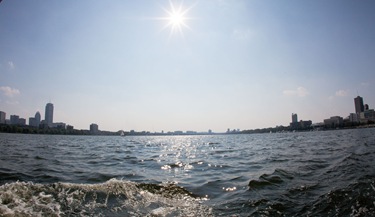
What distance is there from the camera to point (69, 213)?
6.40 metres

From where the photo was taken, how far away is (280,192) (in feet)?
29.5

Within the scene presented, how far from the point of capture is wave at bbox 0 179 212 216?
6.49 m

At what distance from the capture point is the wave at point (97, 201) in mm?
6488

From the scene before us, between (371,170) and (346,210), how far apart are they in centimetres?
682

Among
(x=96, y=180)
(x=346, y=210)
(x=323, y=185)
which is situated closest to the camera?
(x=346, y=210)

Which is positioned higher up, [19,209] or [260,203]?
[19,209]

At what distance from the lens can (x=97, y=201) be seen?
7578 millimetres

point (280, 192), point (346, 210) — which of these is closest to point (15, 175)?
point (280, 192)

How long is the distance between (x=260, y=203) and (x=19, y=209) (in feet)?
24.0

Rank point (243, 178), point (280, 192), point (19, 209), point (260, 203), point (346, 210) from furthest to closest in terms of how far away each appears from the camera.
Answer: point (243, 178)
point (280, 192)
point (260, 203)
point (346, 210)
point (19, 209)

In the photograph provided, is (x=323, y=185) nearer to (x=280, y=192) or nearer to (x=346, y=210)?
(x=280, y=192)

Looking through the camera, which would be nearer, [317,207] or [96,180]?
[317,207]

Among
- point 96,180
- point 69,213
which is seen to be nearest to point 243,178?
point 96,180

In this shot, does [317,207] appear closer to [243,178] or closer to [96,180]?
[243,178]
